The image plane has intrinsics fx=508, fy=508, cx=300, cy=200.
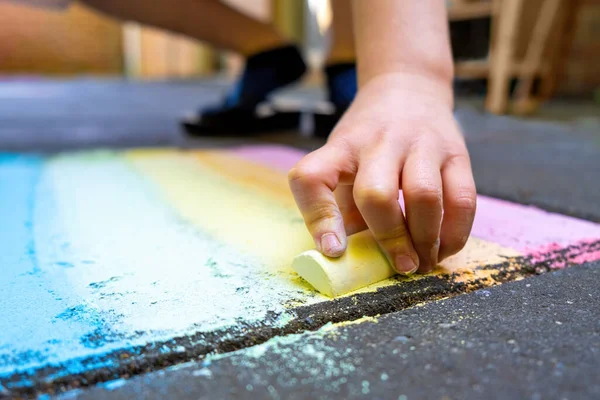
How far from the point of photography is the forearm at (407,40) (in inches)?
22.6

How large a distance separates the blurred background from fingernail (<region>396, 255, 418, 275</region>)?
0.99 m

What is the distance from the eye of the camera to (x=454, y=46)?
8.75 ft

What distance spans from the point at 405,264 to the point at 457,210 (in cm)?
7

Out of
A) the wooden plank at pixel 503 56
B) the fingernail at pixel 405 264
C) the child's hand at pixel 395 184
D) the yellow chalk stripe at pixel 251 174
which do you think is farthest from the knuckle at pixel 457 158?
the wooden plank at pixel 503 56

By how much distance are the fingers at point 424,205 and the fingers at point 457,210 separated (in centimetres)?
1

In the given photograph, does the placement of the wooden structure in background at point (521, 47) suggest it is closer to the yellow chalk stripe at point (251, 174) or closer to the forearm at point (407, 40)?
the yellow chalk stripe at point (251, 174)

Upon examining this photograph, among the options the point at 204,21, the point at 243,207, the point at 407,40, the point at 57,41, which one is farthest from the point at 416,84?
the point at 57,41

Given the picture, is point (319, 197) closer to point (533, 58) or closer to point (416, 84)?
point (416, 84)

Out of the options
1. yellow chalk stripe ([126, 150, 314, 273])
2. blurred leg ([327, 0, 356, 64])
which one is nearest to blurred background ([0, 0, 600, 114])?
blurred leg ([327, 0, 356, 64])

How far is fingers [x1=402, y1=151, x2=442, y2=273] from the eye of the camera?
1.36ft

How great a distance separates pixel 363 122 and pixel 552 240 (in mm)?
248

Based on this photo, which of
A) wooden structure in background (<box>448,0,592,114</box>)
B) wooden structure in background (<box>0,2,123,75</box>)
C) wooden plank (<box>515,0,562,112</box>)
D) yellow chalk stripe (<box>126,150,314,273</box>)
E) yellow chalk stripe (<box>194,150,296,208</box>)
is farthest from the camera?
wooden structure in background (<box>0,2,123,75</box>)

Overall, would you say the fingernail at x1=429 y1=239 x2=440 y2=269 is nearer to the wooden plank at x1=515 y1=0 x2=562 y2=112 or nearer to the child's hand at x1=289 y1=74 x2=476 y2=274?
the child's hand at x1=289 y1=74 x2=476 y2=274

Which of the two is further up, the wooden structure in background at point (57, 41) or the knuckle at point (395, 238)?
the wooden structure in background at point (57, 41)
